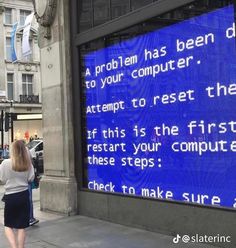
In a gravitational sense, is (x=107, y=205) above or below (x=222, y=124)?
below

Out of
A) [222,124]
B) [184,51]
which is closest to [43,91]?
[184,51]

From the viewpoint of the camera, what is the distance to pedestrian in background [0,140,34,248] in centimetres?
630

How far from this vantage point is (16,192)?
249 inches

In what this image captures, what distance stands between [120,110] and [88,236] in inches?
89.1

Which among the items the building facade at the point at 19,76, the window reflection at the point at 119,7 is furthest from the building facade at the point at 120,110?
the building facade at the point at 19,76

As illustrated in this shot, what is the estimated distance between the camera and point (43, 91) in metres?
10.4

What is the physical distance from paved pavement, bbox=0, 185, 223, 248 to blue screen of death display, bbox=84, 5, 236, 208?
65 centimetres

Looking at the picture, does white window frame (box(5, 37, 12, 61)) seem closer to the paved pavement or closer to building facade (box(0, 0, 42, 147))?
building facade (box(0, 0, 42, 147))

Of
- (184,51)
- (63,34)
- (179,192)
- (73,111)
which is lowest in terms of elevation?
(179,192)

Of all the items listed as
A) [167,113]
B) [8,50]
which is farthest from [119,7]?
[8,50]

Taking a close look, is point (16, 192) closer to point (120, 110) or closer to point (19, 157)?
point (19, 157)

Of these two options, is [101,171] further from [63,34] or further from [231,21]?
[231,21]

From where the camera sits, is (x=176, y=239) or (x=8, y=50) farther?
(x=8, y=50)

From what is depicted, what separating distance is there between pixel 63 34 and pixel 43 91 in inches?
53.9
